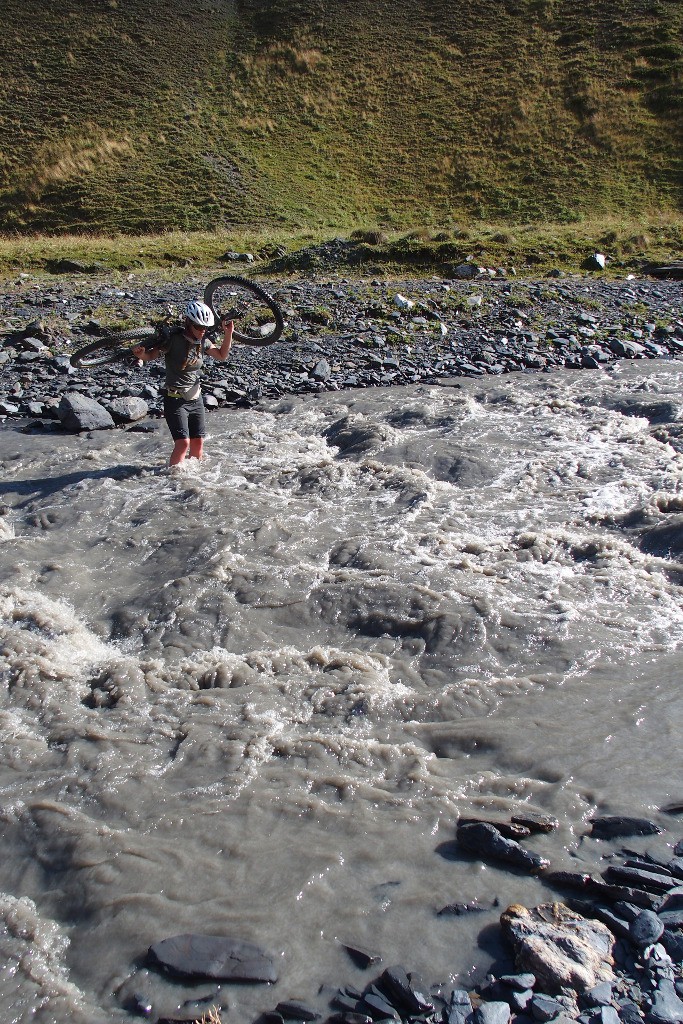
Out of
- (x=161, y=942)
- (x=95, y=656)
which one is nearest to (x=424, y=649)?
(x=95, y=656)

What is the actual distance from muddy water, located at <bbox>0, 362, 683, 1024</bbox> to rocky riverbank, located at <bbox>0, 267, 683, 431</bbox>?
308 centimetres

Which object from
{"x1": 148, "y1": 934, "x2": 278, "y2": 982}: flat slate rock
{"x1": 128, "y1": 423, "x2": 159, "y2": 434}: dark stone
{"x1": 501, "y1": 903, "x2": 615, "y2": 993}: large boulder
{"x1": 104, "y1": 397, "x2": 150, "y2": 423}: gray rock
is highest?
{"x1": 104, "y1": 397, "x2": 150, "y2": 423}: gray rock

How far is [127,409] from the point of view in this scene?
1410 centimetres

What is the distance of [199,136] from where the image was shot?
152 feet

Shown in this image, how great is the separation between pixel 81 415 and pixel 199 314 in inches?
146

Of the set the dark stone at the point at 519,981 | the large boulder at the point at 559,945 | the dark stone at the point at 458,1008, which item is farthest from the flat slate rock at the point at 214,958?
the large boulder at the point at 559,945

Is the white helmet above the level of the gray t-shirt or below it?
above

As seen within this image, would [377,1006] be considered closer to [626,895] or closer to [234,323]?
[626,895]

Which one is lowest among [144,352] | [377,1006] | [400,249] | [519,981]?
[377,1006]

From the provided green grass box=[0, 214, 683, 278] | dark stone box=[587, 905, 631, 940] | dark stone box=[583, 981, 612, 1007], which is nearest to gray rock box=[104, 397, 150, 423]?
dark stone box=[587, 905, 631, 940]

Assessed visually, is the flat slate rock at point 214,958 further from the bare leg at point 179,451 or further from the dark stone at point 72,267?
the dark stone at point 72,267

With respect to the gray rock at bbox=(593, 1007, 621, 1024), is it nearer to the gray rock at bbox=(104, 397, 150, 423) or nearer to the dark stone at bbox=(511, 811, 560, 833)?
the dark stone at bbox=(511, 811, 560, 833)

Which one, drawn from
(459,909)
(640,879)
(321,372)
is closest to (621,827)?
(640,879)

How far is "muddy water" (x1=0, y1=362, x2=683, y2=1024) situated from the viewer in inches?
194
